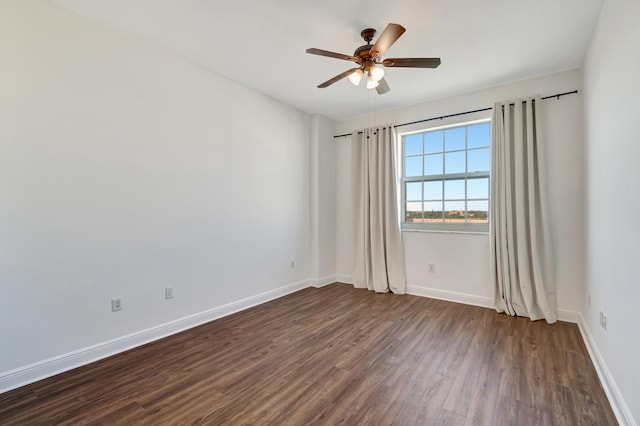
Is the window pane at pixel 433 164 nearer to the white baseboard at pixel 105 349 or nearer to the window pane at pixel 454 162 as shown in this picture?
the window pane at pixel 454 162

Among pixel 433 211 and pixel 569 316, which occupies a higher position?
pixel 433 211

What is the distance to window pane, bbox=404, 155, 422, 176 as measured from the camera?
4.28 meters

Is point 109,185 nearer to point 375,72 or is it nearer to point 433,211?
point 375,72

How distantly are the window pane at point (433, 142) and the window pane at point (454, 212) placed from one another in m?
0.78

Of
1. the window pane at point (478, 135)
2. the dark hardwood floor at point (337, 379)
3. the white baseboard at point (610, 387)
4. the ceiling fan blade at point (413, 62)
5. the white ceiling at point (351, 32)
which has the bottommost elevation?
the dark hardwood floor at point (337, 379)

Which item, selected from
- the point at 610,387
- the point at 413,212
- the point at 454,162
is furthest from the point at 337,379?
the point at 454,162

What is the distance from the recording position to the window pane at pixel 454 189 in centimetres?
392

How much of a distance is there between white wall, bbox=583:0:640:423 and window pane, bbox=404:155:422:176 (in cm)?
193

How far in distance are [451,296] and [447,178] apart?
1.59 m

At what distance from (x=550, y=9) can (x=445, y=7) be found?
782mm

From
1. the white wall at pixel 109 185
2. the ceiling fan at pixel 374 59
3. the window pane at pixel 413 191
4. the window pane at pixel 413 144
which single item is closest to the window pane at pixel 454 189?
the window pane at pixel 413 191

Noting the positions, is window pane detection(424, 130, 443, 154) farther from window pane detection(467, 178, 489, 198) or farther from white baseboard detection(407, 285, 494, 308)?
white baseboard detection(407, 285, 494, 308)

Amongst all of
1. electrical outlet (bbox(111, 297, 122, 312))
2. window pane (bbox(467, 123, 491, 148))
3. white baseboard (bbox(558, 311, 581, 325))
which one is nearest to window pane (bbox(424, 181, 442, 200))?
window pane (bbox(467, 123, 491, 148))

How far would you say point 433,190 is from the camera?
13.6ft
